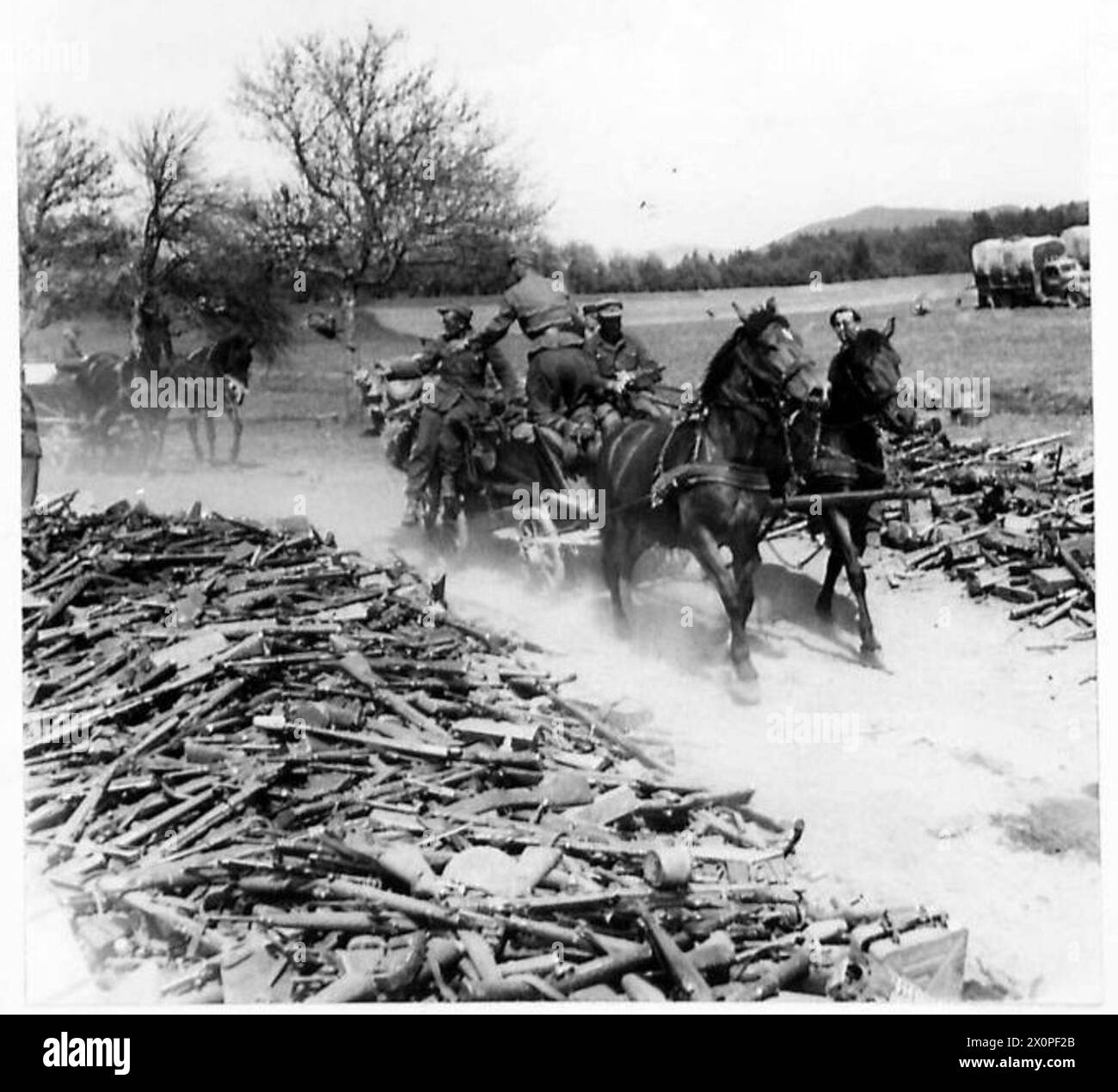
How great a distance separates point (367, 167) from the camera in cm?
884

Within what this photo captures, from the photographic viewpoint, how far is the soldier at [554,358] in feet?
30.9

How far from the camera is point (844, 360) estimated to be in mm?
8578

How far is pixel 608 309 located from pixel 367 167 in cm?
219

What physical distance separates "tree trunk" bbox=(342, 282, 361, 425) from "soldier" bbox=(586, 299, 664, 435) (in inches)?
72.4

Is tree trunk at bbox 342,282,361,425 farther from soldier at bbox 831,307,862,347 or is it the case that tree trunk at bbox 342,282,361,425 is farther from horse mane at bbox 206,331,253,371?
soldier at bbox 831,307,862,347

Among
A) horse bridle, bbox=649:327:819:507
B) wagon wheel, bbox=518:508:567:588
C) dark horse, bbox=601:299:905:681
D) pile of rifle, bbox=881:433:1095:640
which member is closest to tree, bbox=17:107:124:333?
wagon wheel, bbox=518:508:567:588

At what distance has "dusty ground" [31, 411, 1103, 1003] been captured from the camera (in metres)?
6.48

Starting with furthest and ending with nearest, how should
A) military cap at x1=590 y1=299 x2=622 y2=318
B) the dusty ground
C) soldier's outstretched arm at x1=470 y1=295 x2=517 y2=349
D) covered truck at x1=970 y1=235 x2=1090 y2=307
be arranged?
military cap at x1=590 y1=299 x2=622 y2=318 < soldier's outstretched arm at x1=470 y1=295 x2=517 y2=349 < covered truck at x1=970 y1=235 x2=1090 y2=307 < the dusty ground

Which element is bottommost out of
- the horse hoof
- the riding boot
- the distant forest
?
the horse hoof

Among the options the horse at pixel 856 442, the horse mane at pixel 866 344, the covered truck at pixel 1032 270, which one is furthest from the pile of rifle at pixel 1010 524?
the horse mane at pixel 866 344

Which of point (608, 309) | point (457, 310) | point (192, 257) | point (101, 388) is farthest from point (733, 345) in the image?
point (101, 388)

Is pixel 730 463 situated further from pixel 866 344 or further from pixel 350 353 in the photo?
pixel 350 353
